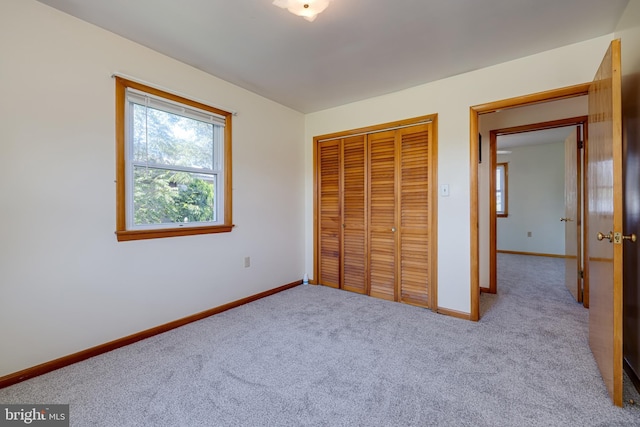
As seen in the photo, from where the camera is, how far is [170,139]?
8.50 feet

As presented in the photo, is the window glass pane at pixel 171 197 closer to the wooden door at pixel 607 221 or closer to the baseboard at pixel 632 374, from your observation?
the wooden door at pixel 607 221

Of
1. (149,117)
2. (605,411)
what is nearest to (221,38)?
(149,117)

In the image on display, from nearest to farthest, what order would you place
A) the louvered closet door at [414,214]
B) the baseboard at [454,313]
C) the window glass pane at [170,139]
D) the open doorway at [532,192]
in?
the window glass pane at [170,139] < the baseboard at [454,313] < the louvered closet door at [414,214] < the open doorway at [532,192]

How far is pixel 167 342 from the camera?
230 cm

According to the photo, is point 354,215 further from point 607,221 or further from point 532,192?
point 532,192

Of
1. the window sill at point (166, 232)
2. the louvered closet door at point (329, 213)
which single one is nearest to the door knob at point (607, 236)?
the louvered closet door at point (329, 213)

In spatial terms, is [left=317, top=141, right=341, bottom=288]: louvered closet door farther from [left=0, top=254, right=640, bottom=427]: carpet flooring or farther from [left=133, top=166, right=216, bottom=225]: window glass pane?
[left=133, top=166, right=216, bottom=225]: window glass pane

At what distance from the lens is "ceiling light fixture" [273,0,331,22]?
1.74 metres

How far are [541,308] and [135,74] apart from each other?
14.8ft

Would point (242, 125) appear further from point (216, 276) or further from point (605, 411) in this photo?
point (605, 411)

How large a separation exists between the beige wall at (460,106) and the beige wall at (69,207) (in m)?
2.28

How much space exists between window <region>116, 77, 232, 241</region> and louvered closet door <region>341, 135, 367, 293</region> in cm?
150

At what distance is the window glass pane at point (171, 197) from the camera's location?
7.84 ft

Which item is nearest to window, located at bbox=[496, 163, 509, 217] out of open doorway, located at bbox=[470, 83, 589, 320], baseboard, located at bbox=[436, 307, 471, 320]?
open doorway, located at bbox=[470, 83, 589, 320]
